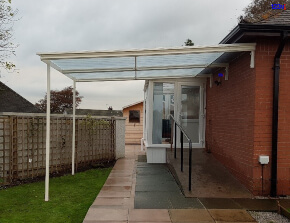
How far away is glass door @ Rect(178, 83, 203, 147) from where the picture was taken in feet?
30.3

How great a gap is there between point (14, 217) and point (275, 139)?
4629 mm

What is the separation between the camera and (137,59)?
18.7ft

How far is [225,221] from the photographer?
4.02m

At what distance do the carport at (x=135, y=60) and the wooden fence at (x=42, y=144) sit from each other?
1.71m

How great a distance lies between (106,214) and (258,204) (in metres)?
2.56

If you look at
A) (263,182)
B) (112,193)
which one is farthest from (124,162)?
(263,182)

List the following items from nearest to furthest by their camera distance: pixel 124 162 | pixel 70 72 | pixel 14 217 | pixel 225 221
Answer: pixel 225 221, pixel 14 217, pixel 70 72, pixel 124 162

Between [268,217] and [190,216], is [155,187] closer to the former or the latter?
[190,216]

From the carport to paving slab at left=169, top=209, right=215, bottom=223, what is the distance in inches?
99.8

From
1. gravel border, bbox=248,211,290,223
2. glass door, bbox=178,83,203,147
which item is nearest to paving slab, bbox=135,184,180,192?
gravel border, bbox=248,211,290,223

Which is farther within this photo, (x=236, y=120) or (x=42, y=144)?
(x=42, y=144)

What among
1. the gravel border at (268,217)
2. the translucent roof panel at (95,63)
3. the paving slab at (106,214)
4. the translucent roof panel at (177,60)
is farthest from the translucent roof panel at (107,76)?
the gravel border at (268,217)

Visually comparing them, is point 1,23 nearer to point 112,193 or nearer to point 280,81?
point 112,193

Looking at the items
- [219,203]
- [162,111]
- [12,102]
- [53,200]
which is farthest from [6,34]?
[12,102]
